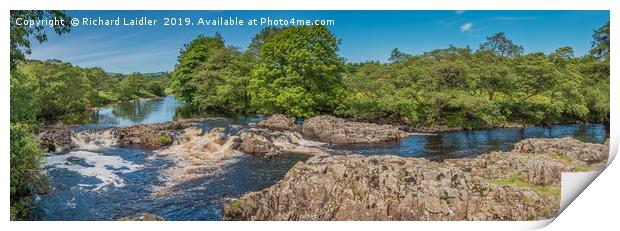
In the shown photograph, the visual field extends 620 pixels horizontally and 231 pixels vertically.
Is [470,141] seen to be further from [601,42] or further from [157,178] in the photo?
[157,178]

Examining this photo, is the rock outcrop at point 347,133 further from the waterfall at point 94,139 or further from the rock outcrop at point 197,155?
Result: the waterfall at point 94,139

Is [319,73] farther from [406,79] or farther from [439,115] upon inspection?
[439,115]

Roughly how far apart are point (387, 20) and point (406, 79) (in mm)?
12631

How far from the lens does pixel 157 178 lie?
13531 millimetres

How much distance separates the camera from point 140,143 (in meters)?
18.2

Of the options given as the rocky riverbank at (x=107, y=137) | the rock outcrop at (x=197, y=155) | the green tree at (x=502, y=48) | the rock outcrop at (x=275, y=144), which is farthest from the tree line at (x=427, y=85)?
the rocky riverbank at (x=107, y=137)

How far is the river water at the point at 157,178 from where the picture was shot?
11117 millimetres

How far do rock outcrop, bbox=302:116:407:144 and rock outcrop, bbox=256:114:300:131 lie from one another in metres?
1.03

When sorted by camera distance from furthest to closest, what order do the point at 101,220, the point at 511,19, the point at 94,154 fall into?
the point at 94,154
the point at 511,19
the point at 101,220

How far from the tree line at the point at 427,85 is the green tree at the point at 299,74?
52 mm

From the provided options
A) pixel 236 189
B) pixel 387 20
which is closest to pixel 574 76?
pixel 387 20

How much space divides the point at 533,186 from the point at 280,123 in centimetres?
1266

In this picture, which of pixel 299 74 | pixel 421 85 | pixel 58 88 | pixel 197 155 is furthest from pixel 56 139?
pixel 421 85

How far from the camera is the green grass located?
11789 millimetres
